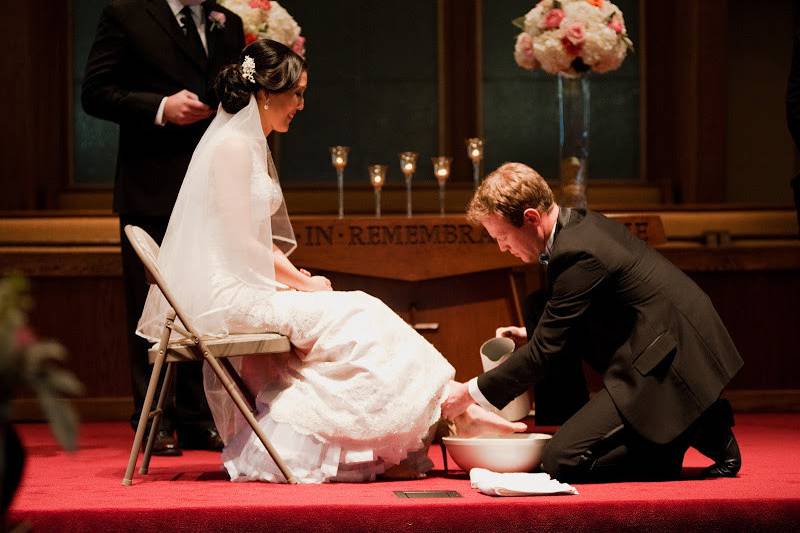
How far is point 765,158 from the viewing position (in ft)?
22.7

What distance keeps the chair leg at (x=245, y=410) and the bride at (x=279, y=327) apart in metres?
0.09

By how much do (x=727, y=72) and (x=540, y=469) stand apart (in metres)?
3.77

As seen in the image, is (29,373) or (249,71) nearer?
(29,373)

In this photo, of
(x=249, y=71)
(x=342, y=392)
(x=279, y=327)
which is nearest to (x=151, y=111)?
(x=249, y=71)

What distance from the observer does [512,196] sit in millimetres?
3412

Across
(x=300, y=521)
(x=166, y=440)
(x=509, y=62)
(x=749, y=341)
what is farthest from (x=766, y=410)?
(x=300, y=521)

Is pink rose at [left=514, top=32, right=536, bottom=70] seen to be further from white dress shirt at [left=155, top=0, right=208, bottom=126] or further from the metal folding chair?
the metal folding chair

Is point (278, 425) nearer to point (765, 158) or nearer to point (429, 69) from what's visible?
point (429, 69)

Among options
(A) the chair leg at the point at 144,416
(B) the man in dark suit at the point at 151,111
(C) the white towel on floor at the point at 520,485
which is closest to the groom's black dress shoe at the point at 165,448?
(B) the man in dark suit at the point at 151,111

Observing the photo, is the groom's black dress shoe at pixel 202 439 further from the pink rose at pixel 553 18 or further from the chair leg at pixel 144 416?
the pink rose at pixel 553 18

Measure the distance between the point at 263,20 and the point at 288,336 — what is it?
6.34 feet

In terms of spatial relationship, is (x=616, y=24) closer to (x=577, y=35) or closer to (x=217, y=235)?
(x=577, y=35)

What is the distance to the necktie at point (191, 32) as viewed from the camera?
449 cm

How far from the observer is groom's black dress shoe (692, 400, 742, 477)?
3.53m
